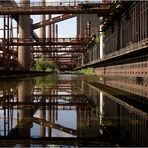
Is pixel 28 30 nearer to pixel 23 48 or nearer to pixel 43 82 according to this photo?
pixel 23 48

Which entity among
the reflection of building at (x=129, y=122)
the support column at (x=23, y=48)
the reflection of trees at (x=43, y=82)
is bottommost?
the reflection of building at (x=129, y=122)

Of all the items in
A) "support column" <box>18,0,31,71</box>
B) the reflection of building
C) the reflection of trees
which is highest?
"support column" <box>18,0,31,71</box>

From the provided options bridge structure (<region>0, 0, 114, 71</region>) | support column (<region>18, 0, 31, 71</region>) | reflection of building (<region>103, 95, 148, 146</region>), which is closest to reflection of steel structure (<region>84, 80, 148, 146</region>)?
reflection of building (<region>103, 95, 148, 146</region>)

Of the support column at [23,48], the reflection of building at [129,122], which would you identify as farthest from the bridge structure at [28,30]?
the reflection of building at [129,122]

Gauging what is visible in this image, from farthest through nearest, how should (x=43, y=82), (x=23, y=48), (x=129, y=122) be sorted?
(x=23, y=48) < (x=43, y=82) < (x=129, y=122)

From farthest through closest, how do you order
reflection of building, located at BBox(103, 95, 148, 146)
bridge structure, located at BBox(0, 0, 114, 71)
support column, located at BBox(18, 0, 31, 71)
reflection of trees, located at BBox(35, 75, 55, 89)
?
support column, located at BBox(18, 0, 31, 71), bridge structure, located at BBox(0, 0, 114, 71), reflection of trees, located at BBox(35, 75, 55, 89), reflection of building, located at BBox(103, 95, 148, 146)

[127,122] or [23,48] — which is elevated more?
[23,48]

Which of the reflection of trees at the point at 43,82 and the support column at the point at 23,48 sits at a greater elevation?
the support column at the point at 23,48

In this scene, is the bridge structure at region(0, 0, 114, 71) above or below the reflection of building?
above

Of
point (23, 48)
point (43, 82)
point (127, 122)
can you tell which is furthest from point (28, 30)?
point (127, 122)

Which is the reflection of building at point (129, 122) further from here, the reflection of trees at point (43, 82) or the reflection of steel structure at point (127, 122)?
the reflection of trees at point (43, 82)

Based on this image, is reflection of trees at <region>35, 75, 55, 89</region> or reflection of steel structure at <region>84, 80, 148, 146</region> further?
reflection of trees at <region>35, 75, 55, 89</region>

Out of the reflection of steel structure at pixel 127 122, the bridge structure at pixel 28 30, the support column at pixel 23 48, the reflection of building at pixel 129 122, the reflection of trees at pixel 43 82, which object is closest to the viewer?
the reflection of building at pixel 129 122

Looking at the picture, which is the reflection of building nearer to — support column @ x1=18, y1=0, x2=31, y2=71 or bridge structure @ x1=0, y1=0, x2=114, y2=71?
bridge structure @ x1=0, y1=0, x2=114, y2=71
